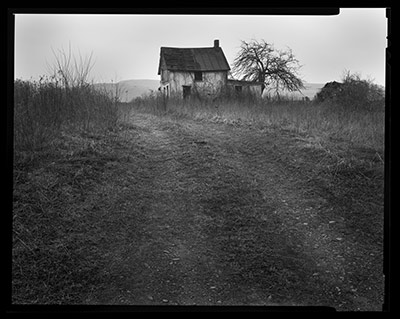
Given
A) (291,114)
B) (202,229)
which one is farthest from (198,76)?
(202,229)

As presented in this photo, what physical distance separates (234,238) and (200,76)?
7421 millimetres

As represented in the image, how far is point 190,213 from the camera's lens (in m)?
2.84

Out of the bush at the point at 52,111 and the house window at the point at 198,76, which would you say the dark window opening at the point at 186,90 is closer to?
the house window at the point at 198,76

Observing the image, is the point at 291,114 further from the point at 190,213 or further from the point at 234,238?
the point at 234,238

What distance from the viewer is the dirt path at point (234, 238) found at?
76.2 inches

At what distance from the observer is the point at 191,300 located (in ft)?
6.16

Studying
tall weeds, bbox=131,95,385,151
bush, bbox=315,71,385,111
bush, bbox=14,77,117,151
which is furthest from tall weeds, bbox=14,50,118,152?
bush, bbox=315,71,385,111

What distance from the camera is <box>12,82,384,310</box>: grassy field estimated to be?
1964 millimetres

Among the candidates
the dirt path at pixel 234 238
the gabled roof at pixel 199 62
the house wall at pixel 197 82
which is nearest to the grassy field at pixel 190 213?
the dirt path at pixel 234 238

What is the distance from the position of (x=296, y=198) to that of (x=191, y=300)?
1585 millimetres
